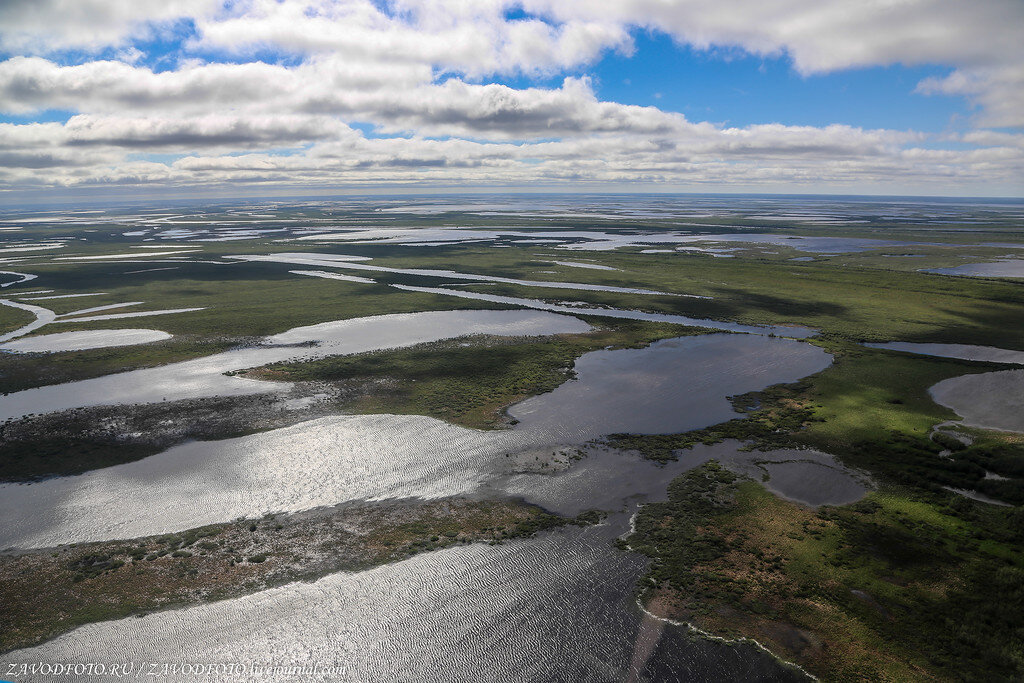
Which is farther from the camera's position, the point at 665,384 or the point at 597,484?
the point at 665,384

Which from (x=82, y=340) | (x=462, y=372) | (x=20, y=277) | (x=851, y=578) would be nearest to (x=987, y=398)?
(x=851, y=578)

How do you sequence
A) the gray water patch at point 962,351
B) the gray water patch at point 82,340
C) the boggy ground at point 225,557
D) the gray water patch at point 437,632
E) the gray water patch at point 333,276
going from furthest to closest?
the gray water patch at point 333,276 → the gray water patch at point 82,340 → the gray water patch at point 962,351 → the boggy ground at point 225,557 → the gray water patch at point 437,632

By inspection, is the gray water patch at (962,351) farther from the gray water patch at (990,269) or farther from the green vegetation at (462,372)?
the gray water patch at (990,269)

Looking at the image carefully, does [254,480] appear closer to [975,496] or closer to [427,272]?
[975,496]

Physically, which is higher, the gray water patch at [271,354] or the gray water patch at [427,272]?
the gray water patch at [427,272]

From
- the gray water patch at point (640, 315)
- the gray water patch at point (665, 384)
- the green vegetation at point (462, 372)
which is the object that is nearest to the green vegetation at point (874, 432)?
the gray water patch at point (665, 384)

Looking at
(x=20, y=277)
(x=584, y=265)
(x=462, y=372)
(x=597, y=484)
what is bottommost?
(x=20, y=277)

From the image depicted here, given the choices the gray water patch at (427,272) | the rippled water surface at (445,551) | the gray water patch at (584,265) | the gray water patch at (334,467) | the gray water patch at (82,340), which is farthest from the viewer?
the gray water patch at (584,265)

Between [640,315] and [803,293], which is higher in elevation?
[803,293]
